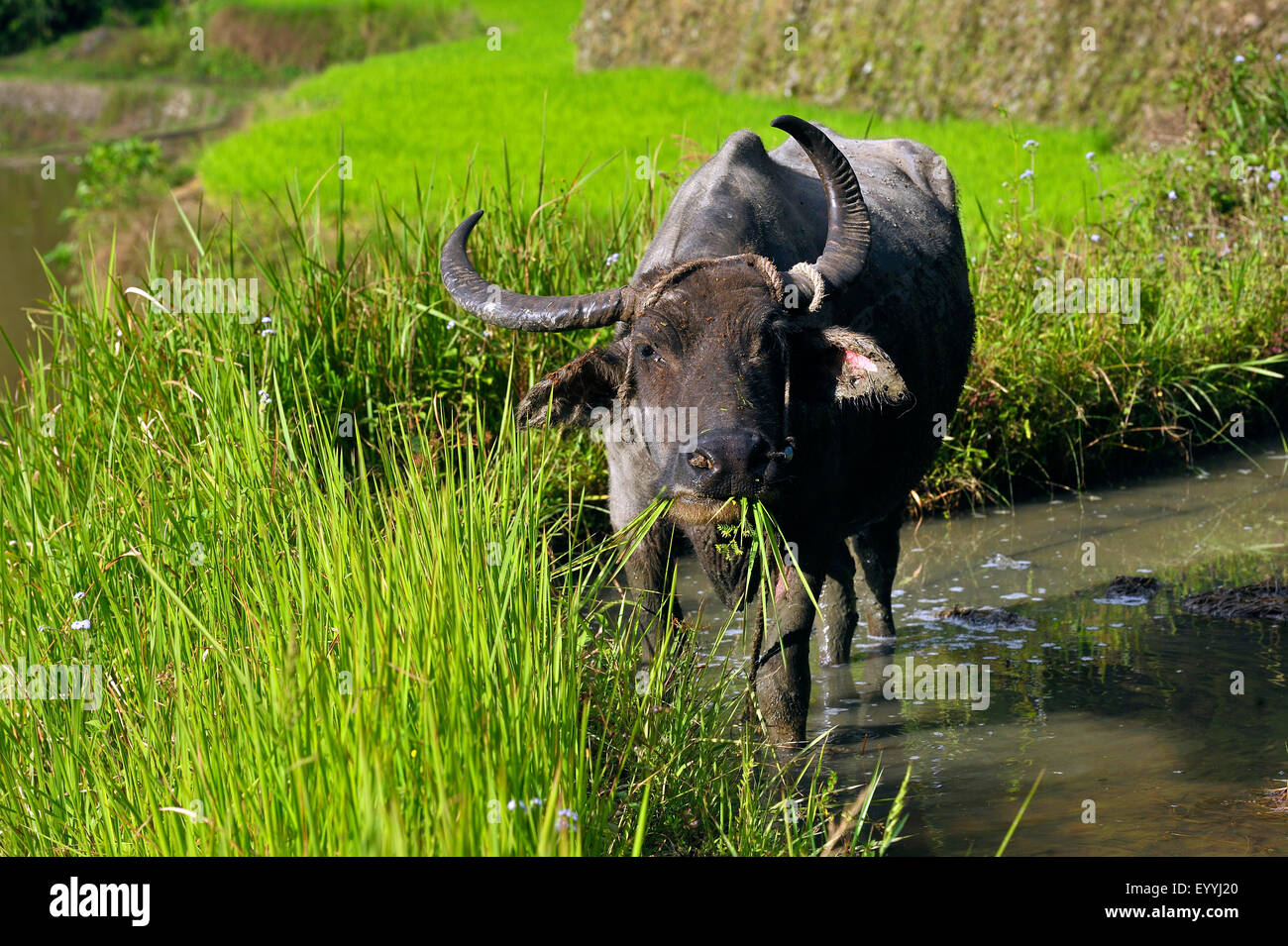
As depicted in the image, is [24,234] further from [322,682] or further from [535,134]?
[322,682]

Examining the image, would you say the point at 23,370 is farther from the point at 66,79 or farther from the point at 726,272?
the point at 66,79

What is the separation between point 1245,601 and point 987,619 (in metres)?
1.07

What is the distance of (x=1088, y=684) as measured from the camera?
199 inches

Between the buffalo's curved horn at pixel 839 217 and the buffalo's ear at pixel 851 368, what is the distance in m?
0.21

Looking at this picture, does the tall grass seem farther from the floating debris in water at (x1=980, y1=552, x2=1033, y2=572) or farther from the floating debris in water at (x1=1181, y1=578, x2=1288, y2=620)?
the floating debris in water at (x1=1181, y1=578, x2=1288, y2=620)

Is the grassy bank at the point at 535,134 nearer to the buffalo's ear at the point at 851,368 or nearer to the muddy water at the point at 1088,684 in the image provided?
the muddy water at the point at 1088,684

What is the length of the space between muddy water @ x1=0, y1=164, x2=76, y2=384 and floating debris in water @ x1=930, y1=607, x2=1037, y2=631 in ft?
27.4

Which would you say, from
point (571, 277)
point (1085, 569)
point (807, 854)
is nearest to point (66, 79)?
point (571, 277)

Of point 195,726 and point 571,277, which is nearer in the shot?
point 195,726

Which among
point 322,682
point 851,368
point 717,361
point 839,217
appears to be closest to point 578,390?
point 717,361

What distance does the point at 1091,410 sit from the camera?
23.9ft

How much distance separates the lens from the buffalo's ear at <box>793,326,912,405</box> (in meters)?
3.96

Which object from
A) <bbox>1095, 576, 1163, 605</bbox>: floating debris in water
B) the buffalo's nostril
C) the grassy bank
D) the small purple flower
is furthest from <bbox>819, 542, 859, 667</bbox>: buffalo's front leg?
the small purple flower

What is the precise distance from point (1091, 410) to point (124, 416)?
487 centimetres
